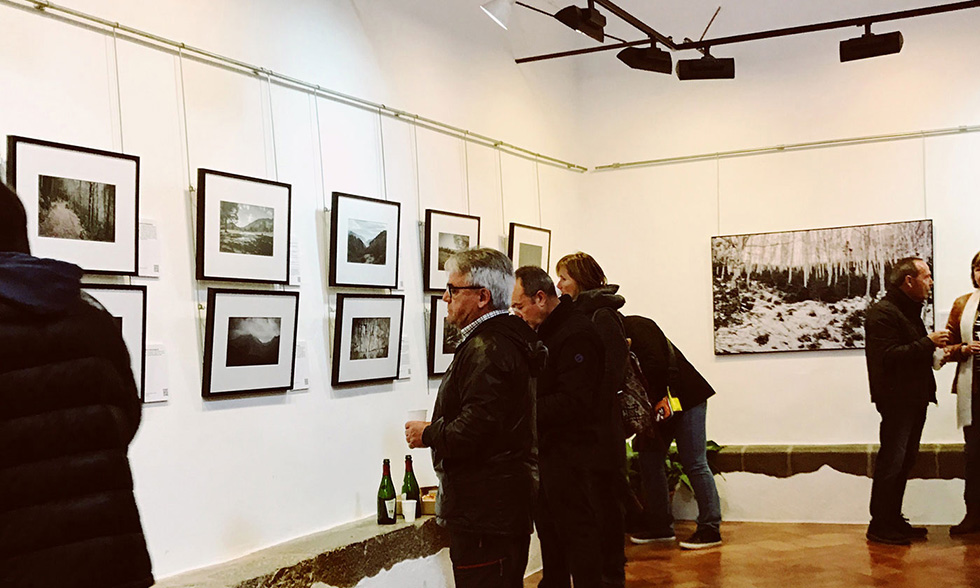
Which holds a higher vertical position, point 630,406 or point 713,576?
point 630,406

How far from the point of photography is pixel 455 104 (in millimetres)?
6281

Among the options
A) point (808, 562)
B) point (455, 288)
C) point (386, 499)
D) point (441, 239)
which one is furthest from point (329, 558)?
point (808, 562)

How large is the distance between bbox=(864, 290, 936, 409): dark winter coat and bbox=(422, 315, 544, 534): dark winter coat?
3536 mm

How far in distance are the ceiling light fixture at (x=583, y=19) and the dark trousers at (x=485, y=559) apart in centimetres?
352

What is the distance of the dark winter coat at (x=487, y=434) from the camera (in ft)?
10.3

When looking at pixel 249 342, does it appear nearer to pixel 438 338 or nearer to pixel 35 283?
pixel 438 338

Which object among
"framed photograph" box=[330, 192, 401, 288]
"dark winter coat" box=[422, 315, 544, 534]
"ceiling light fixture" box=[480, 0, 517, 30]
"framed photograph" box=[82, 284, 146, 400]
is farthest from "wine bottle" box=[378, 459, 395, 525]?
"ceiling light fixture" box=[480, 0, 517, 30]

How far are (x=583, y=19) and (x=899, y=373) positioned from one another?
2902 mm

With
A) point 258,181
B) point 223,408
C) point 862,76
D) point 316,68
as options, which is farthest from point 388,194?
point 862,76

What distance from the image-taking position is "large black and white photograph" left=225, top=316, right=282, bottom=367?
4309 millimetres

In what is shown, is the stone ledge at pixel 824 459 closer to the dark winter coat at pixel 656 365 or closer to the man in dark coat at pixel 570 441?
the dark winter coat at pixel 656 365

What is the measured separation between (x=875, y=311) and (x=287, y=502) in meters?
3.75

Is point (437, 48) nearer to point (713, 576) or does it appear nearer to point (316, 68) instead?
point (316, 68)

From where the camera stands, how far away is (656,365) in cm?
599
